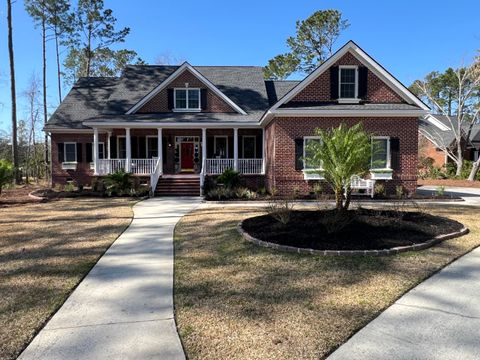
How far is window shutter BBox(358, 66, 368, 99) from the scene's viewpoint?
1617cm

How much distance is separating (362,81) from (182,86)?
9.08 m

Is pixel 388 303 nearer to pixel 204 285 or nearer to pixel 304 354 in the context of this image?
pixel 304 354

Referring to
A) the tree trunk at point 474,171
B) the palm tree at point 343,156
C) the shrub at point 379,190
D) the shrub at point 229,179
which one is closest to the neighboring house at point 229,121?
the shrub at point 379,190

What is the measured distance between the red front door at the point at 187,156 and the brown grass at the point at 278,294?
1386 cm

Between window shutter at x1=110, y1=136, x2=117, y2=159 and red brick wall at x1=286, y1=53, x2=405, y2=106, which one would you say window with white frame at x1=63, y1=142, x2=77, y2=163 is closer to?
window shutter at x1=110, y1=136, x2=117, y2=159

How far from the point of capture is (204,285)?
507 centimetres

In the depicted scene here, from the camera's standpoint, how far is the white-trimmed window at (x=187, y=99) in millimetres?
20062

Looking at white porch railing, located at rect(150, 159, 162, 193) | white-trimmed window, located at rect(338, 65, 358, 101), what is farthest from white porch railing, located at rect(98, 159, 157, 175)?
white-trimmed window, located at rect(338, 65, 358, 101)

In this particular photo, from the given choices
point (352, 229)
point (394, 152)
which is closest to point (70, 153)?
point (394, 152)

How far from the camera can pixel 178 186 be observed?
698 inches

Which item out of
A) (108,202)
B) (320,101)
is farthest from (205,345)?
(320,101)

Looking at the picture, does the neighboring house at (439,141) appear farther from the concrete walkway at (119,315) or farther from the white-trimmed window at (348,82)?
the concrete walkway at (119,315)

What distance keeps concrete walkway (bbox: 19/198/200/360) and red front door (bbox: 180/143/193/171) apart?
46.9 ft

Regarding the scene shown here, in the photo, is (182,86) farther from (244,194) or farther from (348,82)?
(348,82)
